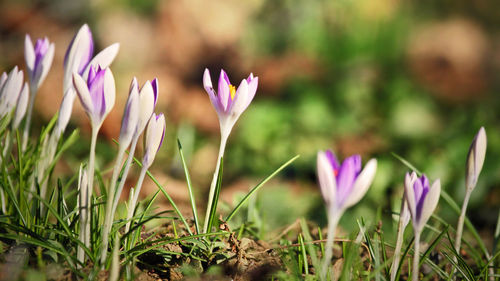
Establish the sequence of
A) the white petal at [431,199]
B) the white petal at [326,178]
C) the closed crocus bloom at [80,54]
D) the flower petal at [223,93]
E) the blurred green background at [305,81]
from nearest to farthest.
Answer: the white petal at [326,178]
the white petal at [431,199]
the flower petal at [223,93]
the closed crocus bloom at [80,54]
the blurred green background at [305,81]

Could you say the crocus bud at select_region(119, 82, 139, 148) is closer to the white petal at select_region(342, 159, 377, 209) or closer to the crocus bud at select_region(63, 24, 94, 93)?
the crocus bud at select_region(63, 24, 94, 93)

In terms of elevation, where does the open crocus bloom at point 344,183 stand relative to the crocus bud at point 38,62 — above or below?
below

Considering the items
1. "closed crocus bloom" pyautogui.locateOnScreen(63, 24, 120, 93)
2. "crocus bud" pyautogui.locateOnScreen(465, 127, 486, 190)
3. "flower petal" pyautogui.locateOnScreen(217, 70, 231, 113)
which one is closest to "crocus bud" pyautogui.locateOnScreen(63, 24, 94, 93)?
"closed crocus bloom" pyautogui.locateOnScreen(63, 24, 120, 93)

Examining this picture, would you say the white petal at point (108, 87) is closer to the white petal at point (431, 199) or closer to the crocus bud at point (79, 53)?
the crocus bud at point (79, 53)

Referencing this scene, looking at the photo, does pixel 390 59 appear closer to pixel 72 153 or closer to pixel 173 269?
pixel 72 153

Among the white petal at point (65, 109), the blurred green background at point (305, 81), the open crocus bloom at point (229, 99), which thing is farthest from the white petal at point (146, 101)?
the blurred green background at point (305, 81)

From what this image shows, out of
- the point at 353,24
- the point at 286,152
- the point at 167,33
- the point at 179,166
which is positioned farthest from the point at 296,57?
the point at 179,166
